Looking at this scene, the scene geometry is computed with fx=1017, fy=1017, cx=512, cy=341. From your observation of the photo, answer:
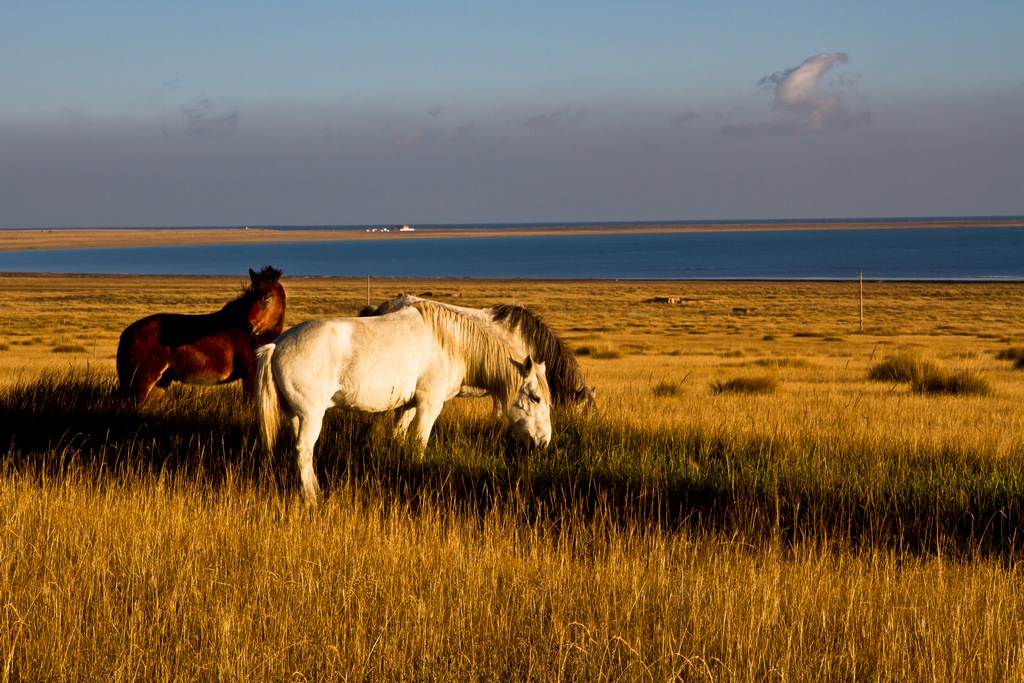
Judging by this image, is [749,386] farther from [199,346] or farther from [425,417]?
[425,417]

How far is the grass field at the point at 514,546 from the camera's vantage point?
4.30m

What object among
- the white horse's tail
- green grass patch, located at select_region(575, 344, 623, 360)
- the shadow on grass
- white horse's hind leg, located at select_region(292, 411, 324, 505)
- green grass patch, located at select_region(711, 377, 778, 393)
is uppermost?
the white horse's tail

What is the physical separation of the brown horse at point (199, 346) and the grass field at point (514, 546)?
45cm

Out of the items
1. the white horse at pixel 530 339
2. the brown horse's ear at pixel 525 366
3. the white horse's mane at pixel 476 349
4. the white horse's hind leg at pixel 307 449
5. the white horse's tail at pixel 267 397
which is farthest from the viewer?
the white horse at pixel 530 339

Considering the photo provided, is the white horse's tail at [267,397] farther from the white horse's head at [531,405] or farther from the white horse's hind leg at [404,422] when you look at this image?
the white horse's head at [531,405]

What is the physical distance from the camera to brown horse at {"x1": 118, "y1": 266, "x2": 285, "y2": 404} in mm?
9375

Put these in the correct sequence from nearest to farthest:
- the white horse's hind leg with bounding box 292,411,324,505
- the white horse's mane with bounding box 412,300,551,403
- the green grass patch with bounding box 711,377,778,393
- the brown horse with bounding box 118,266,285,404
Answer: the white horse's hind leg with bounding box 292,411,324,505
the white horse's mane with bounding box 412,300,551,403
the brown horse with bounding box 118,266,285,404
the green grass patch with bounding box 711,377,778,393

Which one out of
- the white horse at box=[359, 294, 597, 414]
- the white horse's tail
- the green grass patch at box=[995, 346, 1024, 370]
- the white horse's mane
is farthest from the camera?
the green grass patch at box=[995, 346, 1024, 370]

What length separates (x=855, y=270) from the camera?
110 metres

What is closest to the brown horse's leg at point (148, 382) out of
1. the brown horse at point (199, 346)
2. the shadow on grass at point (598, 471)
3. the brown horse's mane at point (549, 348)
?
the brown horse at point (199, 346)

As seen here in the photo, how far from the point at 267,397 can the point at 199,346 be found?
225cm

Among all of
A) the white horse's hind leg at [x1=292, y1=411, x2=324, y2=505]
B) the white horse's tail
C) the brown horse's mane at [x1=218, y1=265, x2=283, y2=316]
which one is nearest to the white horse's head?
the white horse's hind leg at [x1=292, y1=411, x2=324, y2=505]

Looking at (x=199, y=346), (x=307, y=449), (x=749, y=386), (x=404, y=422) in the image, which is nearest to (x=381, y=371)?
(x=307, y=449)

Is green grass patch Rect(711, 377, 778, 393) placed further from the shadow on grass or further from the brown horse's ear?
the brown horse's ear
